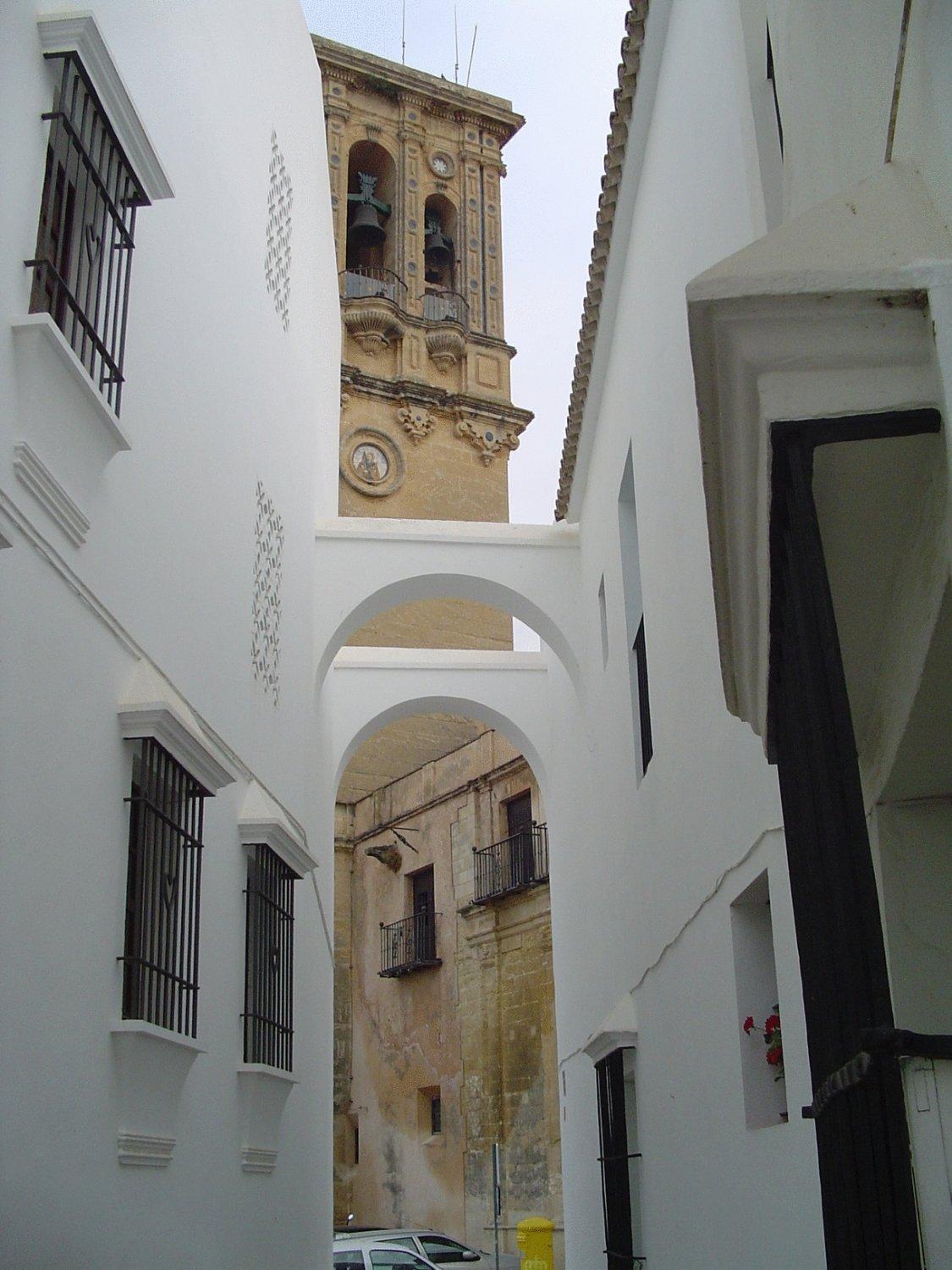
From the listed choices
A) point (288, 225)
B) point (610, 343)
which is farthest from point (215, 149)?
point (610, 343)

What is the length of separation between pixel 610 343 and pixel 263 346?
8.46 feet

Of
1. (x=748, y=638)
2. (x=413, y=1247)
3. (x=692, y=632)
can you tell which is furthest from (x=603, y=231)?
(x=413, y=1247)

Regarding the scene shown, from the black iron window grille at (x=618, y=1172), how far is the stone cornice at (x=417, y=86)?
1903 cm

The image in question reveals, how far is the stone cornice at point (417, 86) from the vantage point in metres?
23.8

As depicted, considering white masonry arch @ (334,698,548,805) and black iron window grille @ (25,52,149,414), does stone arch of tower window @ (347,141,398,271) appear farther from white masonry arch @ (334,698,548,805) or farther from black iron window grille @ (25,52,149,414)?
black iron window grille @ (25,52,149,414)

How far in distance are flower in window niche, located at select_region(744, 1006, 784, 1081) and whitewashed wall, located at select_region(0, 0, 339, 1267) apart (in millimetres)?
2591

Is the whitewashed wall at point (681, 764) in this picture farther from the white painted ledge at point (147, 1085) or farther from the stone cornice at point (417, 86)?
the stone cornice at point (417, 86)

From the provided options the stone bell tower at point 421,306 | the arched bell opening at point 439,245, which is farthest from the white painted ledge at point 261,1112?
the arched bell opening at point 439,245

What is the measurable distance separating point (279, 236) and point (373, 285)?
12.7 meters

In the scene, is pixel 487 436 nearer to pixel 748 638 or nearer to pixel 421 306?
pixel 421 306

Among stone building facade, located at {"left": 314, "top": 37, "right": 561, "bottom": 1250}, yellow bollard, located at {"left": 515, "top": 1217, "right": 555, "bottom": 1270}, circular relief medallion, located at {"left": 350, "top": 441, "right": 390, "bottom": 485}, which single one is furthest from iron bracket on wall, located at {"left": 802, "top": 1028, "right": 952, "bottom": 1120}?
circular relief medallion, located at {"left": 350, "top": 441, "right": 390, "bottom": 485}

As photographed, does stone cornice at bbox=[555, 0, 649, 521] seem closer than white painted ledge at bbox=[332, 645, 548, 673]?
Yes

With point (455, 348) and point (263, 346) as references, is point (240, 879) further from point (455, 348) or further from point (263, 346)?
point (455, 348)

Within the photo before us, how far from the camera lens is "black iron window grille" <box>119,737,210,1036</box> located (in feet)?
18.4
